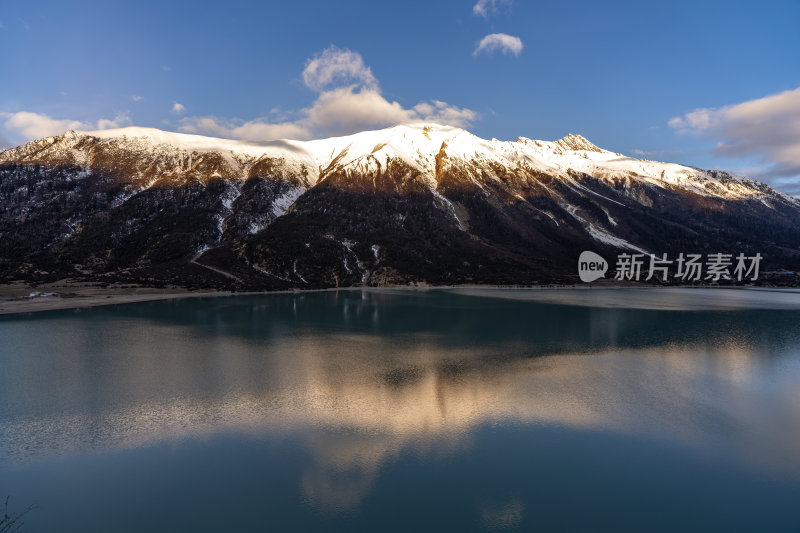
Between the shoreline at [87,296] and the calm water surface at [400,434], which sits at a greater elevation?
the shoreline at [87,296]

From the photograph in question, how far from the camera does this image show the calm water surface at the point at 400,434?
895 inches

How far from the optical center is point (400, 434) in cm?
3145

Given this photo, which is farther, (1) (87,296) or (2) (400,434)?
(1) (87,296)

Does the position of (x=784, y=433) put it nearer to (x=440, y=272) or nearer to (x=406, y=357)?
(x=406, y=357)

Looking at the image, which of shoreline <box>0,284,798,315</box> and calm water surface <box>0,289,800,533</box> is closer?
calm water surface <box>0,289,800,533</box>

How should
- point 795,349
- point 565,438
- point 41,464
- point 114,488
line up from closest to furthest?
point 114,488
point 41,464
point 565,438
point 795,349

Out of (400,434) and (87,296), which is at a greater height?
(87,296)

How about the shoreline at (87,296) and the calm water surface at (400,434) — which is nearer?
the calm water surface at (400,434)

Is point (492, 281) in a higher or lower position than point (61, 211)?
lower

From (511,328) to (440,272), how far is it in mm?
106156

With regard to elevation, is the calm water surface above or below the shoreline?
below

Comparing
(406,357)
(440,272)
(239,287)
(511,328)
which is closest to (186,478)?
(406,357)

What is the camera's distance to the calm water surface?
22734 millimetres

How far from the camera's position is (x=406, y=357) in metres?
Answer: 56.5
